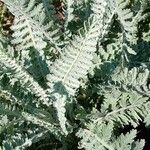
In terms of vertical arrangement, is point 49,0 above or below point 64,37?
above

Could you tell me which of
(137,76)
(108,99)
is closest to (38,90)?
(108,99)

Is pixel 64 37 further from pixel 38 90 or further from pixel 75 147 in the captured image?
pixel 75 147

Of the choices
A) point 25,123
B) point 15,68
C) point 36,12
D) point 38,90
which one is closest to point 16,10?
→ point 36,12

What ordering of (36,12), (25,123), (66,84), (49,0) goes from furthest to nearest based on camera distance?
(49,0) < (25,123) < (36,12) < (66,84)

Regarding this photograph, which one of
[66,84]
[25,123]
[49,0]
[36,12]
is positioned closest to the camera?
[66,84]

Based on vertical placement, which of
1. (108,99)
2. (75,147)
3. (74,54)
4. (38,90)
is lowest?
(75,147)

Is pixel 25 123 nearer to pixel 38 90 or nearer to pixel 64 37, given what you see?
pixel 38 90

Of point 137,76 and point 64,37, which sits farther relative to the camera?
point 64,37
